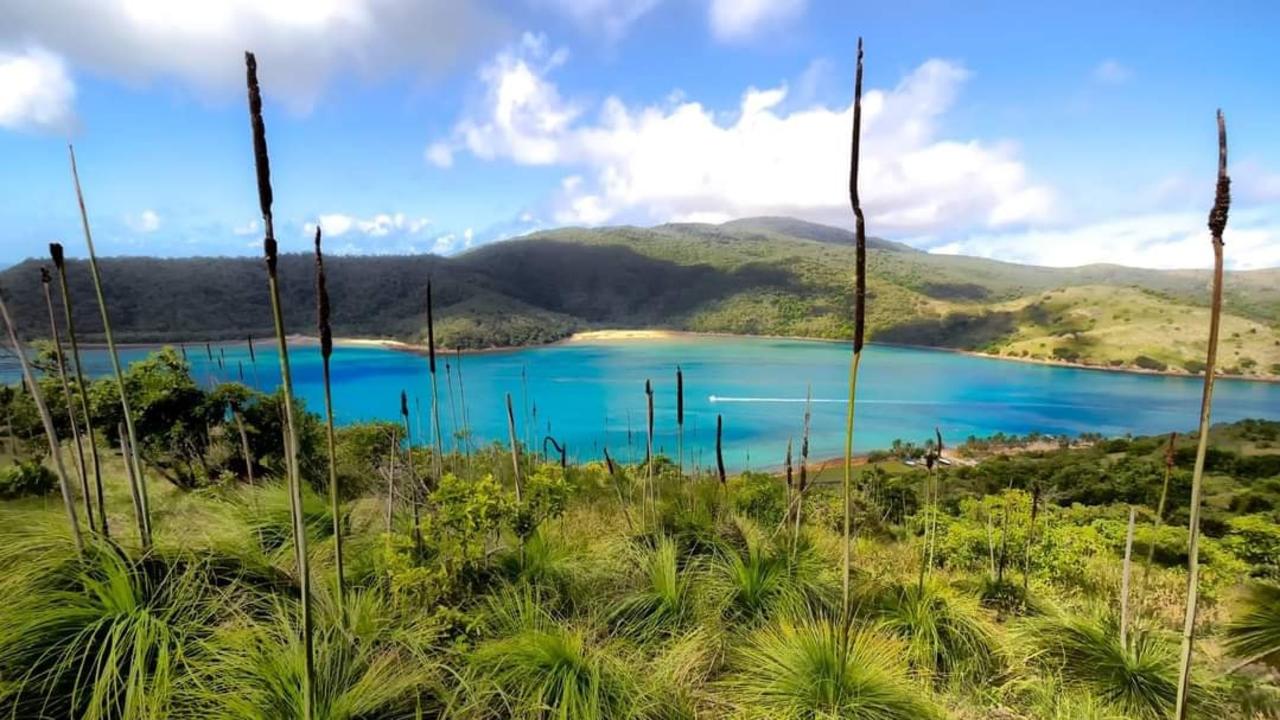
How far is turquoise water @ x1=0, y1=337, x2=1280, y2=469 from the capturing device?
5694 cm

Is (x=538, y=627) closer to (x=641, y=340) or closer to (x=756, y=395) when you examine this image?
(x=756, y=395)

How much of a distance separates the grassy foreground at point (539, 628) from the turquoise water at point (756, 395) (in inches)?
1489

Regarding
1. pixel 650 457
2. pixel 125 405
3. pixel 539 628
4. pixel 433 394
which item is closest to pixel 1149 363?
pixel 650 457

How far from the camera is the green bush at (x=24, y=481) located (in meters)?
9.70

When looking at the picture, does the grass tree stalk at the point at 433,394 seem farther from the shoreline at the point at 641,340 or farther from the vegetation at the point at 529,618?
the shoreline at the point at 641,340

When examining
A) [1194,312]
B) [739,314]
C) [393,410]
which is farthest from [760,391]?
[1194,312]

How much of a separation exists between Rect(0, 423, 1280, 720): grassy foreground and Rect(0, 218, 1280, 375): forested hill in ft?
256

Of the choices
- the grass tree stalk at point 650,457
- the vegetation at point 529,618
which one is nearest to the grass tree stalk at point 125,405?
the vegetation at point 529,618

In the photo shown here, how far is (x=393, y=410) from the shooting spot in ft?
203

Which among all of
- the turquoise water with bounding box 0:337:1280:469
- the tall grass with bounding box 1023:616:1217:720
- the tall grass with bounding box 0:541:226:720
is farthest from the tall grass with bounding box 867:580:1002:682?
the turquoise water with bounding box 0:337:1280:469

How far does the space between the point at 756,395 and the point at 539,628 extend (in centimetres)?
7525

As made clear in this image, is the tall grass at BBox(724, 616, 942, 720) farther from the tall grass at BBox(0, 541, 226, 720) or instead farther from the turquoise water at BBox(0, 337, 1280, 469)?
the turquoise water at BBox(0, 337, 1280, 469)

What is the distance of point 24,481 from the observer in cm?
977

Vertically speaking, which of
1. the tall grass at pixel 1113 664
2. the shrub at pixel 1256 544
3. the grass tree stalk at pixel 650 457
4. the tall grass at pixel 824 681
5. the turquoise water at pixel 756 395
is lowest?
the turquoise water at pixel 756 395
